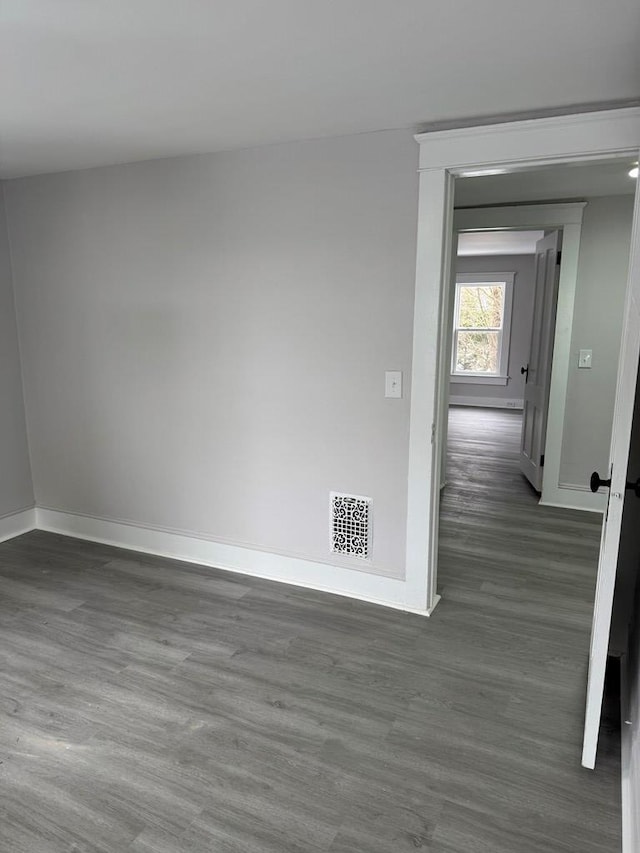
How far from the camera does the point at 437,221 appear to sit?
8.08 ft

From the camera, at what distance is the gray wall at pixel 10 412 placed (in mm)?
3568

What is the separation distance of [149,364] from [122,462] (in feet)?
2.24

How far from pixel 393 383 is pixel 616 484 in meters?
1.20

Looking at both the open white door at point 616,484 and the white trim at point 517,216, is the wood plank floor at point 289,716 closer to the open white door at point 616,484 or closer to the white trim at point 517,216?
the open white door at point 616,484

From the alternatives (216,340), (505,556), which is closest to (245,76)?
(216,340)

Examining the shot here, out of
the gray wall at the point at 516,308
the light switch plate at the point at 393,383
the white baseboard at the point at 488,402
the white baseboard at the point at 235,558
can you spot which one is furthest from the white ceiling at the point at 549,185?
the white baseboard at the point at 488,402

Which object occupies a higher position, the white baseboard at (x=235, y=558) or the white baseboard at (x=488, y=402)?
the white baseboard at (x=488, y=402)

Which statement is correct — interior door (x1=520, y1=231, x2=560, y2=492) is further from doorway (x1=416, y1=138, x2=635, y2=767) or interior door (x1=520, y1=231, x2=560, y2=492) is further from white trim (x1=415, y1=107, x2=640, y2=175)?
white trim (x1=415, y1=107, x2=640, y2=175)

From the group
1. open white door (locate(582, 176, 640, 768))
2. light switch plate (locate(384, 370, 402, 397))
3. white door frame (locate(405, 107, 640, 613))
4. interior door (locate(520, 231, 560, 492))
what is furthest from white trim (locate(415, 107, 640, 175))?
interior door (locate(520, 231, 560, 492))

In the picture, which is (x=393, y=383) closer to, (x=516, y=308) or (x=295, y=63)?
(x=295, y=63)

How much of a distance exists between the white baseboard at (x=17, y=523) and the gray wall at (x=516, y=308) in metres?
6.72

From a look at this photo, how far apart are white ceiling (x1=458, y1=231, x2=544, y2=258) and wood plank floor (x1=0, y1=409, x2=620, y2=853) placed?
4490 mm

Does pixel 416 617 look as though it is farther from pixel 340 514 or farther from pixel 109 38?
pixel 109 38

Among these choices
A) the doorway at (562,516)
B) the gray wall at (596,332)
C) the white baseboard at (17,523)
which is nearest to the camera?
the doorway at (562,516)
